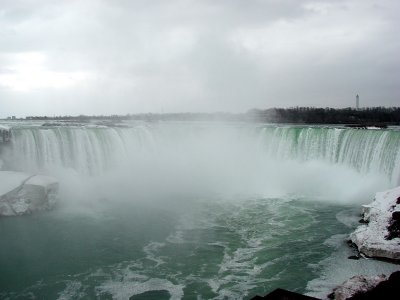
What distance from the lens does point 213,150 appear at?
2867cm

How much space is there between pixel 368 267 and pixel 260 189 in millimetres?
11009

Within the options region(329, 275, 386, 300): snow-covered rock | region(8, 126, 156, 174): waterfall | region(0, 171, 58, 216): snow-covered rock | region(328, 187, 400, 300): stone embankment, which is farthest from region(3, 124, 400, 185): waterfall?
region(329, 275, 386, 300): snow-covered rock

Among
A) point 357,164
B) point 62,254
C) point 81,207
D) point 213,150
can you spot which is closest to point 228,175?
point 213,150

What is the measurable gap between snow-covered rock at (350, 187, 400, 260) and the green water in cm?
93

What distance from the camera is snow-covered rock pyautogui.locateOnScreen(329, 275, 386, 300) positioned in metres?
8.20

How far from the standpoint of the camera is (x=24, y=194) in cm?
1590

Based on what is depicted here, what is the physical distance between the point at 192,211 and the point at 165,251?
4.82m

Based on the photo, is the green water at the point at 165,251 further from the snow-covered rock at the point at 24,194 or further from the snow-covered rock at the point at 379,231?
the snow-covered rock at the point at 379,231

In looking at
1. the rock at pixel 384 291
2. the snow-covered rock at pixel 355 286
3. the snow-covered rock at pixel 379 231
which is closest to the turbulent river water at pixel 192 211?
the snow-covered rock at pixel 379 231

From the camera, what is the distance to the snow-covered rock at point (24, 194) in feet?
51.3

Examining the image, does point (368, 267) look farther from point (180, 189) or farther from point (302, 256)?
point (180, 189)

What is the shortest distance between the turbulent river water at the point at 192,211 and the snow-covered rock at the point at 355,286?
631mm

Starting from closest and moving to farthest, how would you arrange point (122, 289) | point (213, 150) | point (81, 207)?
1. point (122, 289)
2. point (81, 207)
3. point (213, 150)

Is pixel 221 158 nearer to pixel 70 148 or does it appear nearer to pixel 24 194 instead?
pixel 70 148
